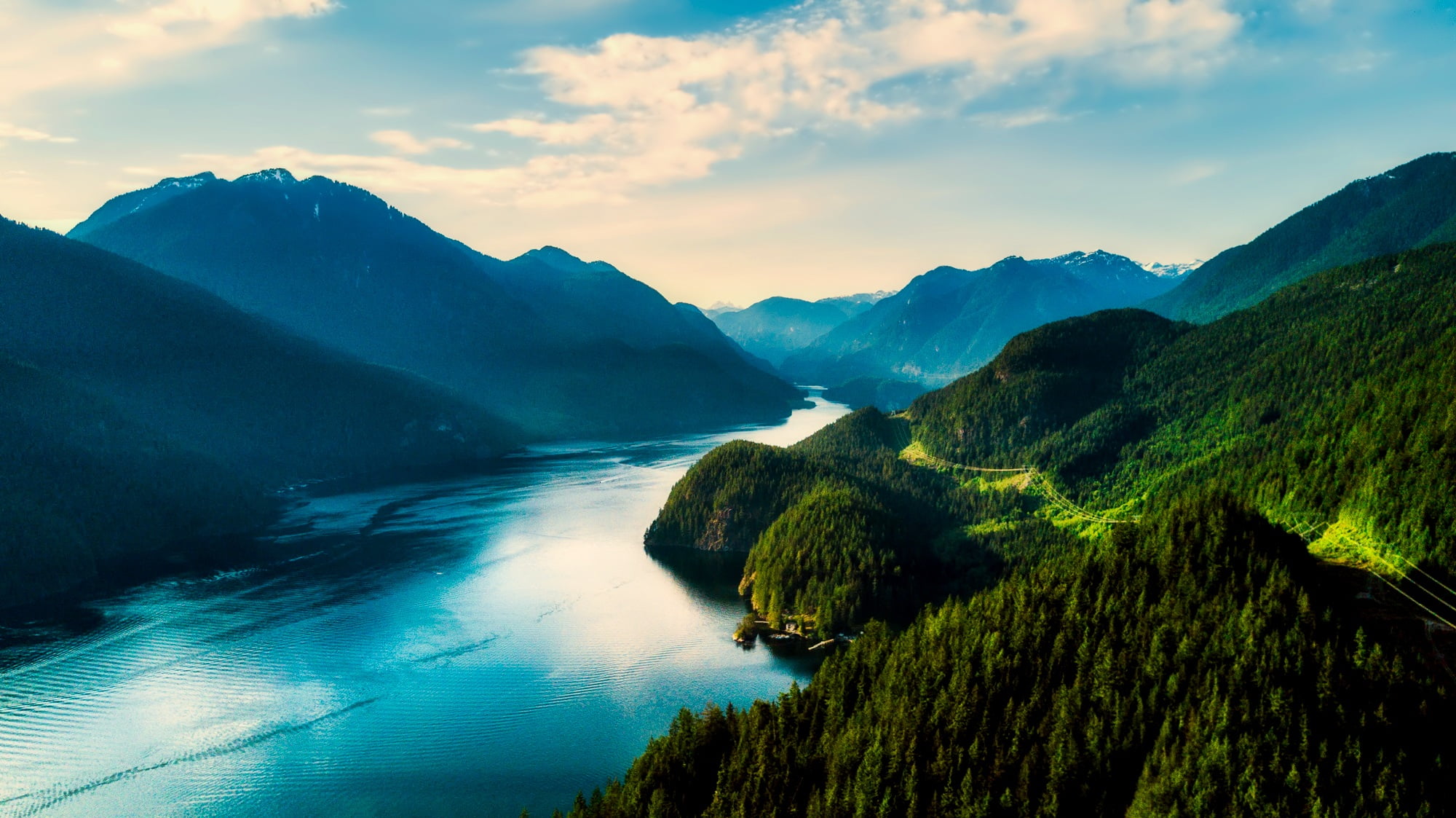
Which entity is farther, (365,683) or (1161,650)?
(365,683)

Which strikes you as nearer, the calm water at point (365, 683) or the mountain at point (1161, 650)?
the mountain at point (1161, 650)

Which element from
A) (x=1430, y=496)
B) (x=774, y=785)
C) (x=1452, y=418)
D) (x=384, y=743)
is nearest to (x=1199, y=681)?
(x=774, y=785)

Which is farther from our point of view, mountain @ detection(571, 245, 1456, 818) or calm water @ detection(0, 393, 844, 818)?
calm water @ detection(0, 393, 844, 818)

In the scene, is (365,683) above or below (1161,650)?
below

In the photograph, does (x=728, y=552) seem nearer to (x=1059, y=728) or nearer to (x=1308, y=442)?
(x=1308, y=442)
